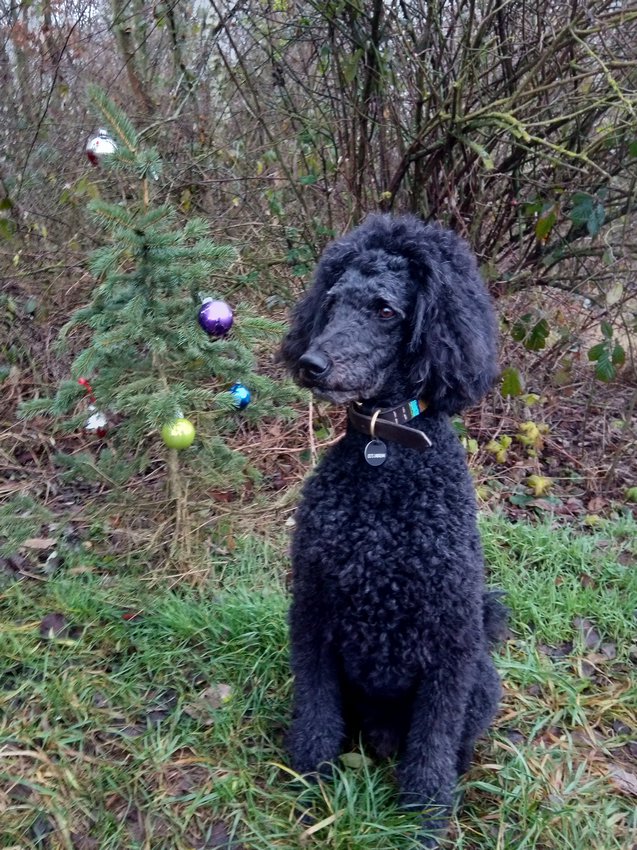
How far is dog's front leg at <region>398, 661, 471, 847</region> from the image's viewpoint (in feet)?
5.38

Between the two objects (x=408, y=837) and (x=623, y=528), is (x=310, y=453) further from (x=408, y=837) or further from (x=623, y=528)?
(x=408, y=837)

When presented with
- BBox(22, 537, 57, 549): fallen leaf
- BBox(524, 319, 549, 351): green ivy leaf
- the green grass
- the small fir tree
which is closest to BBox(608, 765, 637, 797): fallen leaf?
the green grass

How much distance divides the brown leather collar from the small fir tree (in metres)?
0.76

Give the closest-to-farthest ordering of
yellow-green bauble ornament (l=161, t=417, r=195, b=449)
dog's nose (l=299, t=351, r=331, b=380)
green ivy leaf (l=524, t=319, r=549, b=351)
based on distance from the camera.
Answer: dog's nose (l=299, t=351, r=331, b=380), yellow-green bauble ornament (l=161, t=417, r=195, b=449), green ivy leaf (l=524, t=319, r=549, b=351)

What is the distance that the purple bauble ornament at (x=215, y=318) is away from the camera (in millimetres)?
2215

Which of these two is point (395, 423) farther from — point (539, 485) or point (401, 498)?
point (539, 485)

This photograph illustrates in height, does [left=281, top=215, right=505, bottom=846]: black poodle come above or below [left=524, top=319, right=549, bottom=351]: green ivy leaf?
above

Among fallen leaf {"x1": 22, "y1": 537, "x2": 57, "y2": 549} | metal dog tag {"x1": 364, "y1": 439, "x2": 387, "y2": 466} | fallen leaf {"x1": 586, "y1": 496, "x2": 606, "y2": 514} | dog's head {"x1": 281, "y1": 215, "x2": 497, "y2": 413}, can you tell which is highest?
dog's head {"x1": 281, "y1": 215, "x2": 497, "y2": 413}

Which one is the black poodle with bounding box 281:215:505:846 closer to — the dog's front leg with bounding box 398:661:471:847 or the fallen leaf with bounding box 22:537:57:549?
the dog's front leg with bounding box 398:661:471:847

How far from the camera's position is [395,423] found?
5.27ft

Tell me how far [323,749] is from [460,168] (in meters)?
2.99

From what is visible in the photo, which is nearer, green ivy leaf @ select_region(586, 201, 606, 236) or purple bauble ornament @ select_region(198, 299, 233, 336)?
purple bauble ornament @ select_region(198, 299, 233, 336)

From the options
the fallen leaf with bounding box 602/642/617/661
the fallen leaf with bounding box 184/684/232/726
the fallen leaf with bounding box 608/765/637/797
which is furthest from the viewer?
the fallen leaf with bounding box 602/642/617/661

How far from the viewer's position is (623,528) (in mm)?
3104
